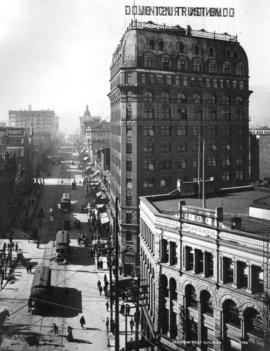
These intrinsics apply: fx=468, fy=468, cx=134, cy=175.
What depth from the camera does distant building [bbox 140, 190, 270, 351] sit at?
31297 millimetres

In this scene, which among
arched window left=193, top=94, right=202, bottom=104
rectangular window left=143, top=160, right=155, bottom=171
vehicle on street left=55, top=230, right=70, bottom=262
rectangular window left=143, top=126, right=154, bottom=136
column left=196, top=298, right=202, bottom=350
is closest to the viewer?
column left=196, top=298, right=202, bottom=350

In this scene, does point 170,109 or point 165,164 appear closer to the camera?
point 170,109

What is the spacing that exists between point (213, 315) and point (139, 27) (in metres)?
48.6

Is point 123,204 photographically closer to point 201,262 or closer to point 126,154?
point 126,154

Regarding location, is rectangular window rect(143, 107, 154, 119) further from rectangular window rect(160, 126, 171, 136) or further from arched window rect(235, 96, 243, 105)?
arched window rect(235, 96, 243, 105)

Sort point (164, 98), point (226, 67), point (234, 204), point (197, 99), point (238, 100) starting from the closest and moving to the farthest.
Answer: point (234, 204)
point (164, 98)
point (197, 99)
point (226, 67)
point (238, 100)

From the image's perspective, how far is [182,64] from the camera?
7038cm

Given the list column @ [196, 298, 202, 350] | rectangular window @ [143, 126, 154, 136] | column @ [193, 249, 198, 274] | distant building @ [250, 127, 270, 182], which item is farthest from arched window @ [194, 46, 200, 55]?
column @ [196, 298, 202, 350]

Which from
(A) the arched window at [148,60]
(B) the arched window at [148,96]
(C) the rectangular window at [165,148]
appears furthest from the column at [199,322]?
(A) the arched window at [148,60]

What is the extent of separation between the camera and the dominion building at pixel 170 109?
6694cm

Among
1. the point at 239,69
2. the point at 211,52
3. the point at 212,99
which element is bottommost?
the point at 212,99

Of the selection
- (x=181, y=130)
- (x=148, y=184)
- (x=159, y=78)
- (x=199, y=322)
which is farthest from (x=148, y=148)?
(x=199, y=322)

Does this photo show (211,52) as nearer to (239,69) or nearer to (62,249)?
(239,69)

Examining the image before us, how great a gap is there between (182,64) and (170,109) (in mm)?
7042
